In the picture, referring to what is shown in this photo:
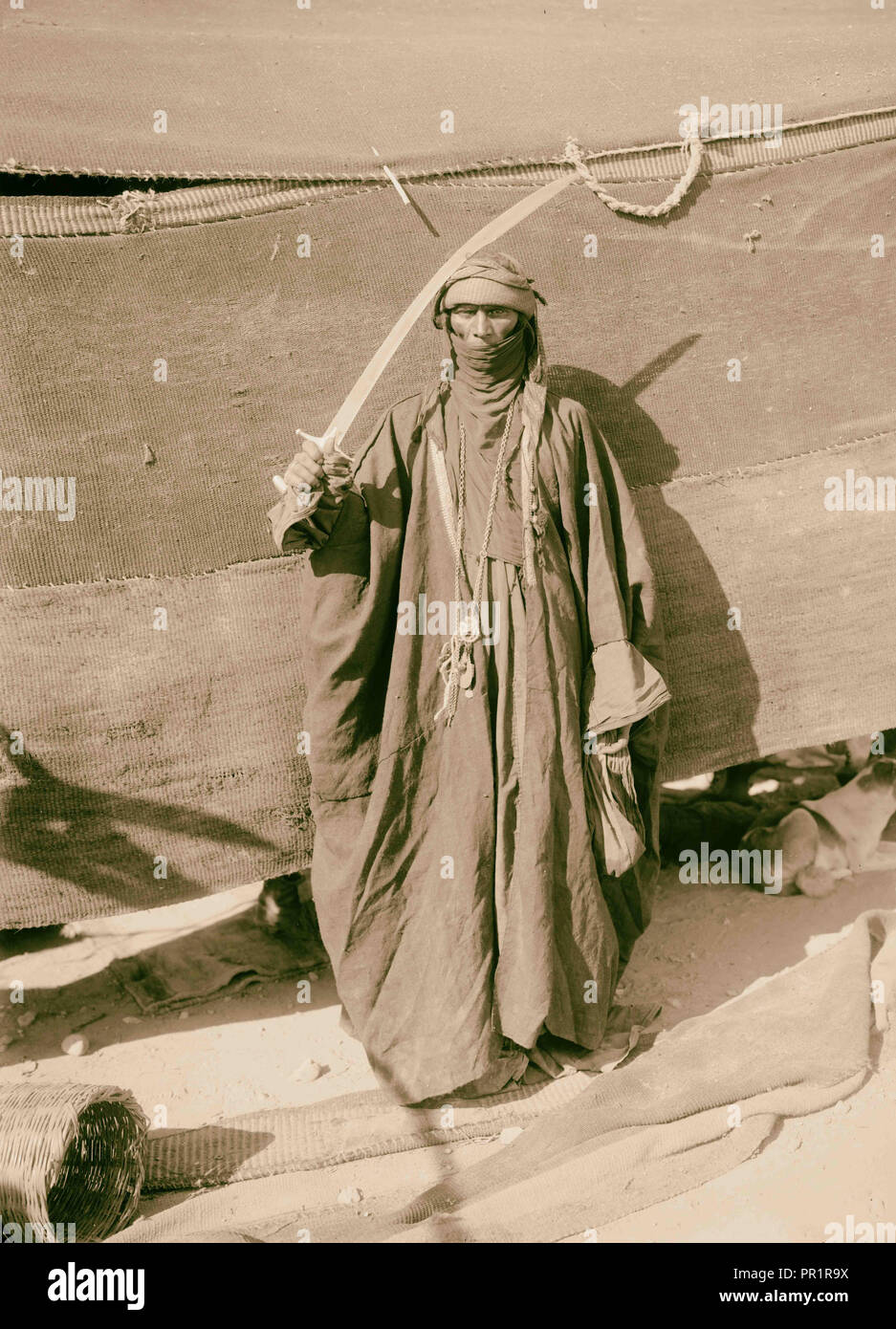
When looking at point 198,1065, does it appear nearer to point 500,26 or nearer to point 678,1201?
point 678,1201

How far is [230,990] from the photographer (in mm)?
4332

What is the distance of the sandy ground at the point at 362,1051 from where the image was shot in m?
3.22

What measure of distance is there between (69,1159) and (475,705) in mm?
1612

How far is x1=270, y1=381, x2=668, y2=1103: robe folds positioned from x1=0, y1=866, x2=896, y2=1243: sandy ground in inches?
19.2

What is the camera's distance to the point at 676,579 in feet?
12.8

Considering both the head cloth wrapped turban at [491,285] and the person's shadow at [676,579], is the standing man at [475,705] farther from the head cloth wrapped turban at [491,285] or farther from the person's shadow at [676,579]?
the person's shadow at [676,579]

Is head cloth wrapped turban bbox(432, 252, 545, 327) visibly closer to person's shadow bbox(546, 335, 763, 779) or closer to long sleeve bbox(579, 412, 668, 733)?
long sleeve bbox(579, 412, 668, 733)

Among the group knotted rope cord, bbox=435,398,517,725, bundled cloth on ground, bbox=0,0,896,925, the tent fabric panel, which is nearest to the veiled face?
knotted rope cord, bbox=435,398,517,725

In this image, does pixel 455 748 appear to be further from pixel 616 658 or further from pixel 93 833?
pixel 93 833

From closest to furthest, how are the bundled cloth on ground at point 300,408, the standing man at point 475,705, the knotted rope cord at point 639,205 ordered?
the standing man at point 475,705 < the bundled cloth on ground at point 300,408 < the knotted rope cord at point 639,205

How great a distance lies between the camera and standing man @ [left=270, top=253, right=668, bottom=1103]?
11.0 feet

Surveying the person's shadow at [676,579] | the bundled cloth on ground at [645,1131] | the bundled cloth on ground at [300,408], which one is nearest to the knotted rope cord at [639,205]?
the bundled cloth on ground at [300,408]

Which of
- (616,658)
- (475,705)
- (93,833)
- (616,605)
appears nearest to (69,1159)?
(93,833)

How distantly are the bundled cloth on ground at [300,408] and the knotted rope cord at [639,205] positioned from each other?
41 millimetres
